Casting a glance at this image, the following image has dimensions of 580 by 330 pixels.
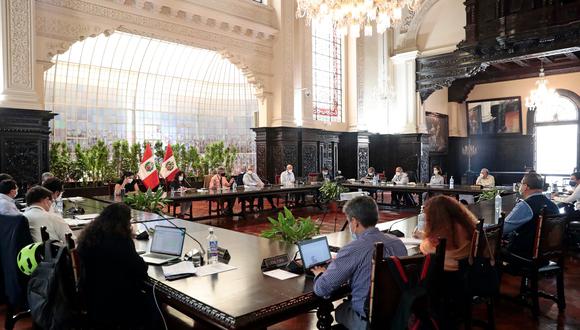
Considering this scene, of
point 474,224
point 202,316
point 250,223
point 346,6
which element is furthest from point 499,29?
point 202,316

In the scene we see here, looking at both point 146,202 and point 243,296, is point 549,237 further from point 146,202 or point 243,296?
point 146,202

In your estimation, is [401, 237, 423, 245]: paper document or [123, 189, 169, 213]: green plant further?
[123, 189, 169, 213]: green plant

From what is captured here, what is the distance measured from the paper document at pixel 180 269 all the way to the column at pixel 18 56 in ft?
19.8

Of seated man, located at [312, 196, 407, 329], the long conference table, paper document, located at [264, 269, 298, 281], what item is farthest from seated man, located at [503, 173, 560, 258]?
paper document, located at [264, 269, 298, 281]

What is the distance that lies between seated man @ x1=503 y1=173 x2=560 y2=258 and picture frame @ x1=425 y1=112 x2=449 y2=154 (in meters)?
11.7

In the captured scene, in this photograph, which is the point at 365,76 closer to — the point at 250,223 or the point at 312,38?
the point at 312,38

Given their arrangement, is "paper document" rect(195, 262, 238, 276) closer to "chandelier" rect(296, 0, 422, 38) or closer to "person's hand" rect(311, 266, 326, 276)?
"person's hand" rect(311, 266, 326, 276)

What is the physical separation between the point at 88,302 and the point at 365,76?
499 inches

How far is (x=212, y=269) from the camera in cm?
267

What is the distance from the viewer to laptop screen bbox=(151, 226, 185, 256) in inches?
119

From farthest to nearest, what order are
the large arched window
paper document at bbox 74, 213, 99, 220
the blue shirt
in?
the large arched window < paper document at bbox 74, 213, 99, 220 < the blue shirt

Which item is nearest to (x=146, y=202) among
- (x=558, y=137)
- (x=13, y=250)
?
(x=13, y=250)

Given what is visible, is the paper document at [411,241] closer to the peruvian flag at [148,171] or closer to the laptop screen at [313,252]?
the laptop screen at [313,252]

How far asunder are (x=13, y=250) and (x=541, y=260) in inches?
168
